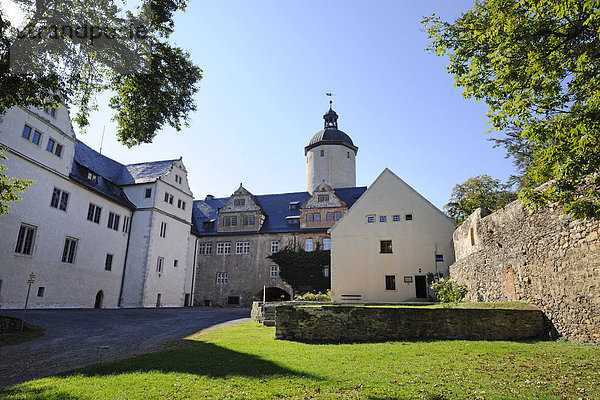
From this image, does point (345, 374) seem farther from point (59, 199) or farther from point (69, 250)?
point (69, 250)

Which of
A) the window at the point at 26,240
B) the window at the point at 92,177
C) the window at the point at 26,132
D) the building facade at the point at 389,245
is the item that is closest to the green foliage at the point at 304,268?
the building facade at the point at 389,245

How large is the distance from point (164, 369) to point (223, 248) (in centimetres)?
3429

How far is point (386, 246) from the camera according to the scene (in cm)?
2717

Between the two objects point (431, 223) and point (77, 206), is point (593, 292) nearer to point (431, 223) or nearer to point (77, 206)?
point (431, 223)

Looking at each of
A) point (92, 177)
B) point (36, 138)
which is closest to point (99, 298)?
point (92, 177)

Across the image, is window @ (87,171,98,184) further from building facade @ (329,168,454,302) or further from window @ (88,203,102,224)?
building facade @ (329,168,454,302)

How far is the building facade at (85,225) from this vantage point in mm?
22891

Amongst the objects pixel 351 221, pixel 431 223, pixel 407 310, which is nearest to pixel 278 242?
pixel 351 221

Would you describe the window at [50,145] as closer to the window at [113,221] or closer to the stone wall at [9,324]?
the window at [113,221]

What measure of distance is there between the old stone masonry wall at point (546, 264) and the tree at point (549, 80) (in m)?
2.65

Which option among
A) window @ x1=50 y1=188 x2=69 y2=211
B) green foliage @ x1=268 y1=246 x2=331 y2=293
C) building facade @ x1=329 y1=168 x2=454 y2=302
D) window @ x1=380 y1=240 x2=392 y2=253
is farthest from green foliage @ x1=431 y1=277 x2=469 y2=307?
window @ x1=50 y1=188 x2=69 y2=211

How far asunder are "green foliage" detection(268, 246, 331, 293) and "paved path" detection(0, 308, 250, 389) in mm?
19133

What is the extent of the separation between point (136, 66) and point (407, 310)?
1149cm

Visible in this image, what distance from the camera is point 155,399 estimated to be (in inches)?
236
